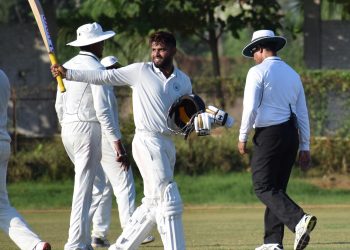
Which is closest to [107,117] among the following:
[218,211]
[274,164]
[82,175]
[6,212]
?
[82,175]

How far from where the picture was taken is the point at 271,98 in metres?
11.5

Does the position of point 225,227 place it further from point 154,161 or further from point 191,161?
point 191,161

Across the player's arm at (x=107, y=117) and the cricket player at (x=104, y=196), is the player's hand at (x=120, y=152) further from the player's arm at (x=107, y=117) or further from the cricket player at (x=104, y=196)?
the cricket player at (x=104, y=196)

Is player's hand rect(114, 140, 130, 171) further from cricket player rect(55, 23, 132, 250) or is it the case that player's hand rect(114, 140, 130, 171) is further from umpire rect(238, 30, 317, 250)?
umpire rect(238, 30, 317, 250)

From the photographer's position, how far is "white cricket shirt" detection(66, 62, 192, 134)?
1036cm

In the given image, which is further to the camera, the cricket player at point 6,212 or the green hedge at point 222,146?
the green hedge at point 222,146

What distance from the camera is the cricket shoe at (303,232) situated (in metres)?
10.9

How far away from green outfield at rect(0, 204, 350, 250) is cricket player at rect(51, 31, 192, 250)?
2.12m

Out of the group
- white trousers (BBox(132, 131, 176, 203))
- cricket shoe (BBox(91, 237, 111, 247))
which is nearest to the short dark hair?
white trousers (BBox(132, 131, 176, 203))

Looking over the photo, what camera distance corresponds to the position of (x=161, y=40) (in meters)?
10.4

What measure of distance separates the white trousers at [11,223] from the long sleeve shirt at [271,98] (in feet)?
7.25

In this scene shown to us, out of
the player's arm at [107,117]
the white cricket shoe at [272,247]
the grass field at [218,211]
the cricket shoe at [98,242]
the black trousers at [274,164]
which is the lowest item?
the grass field at [218,211]

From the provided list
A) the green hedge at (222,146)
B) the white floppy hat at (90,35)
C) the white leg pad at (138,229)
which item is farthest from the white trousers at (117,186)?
the green hedge at (222,146)

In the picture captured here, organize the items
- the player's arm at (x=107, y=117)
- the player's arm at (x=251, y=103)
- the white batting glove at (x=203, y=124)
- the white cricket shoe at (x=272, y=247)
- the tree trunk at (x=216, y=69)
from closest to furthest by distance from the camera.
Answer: the white batting glove at (x=203, y=124), the player's arm at (x=251, y=103), the white cricket shoe at (x=272, y=247), the player's arm at (x=107, y=117), the tree trunk at (x=216, y=69)
